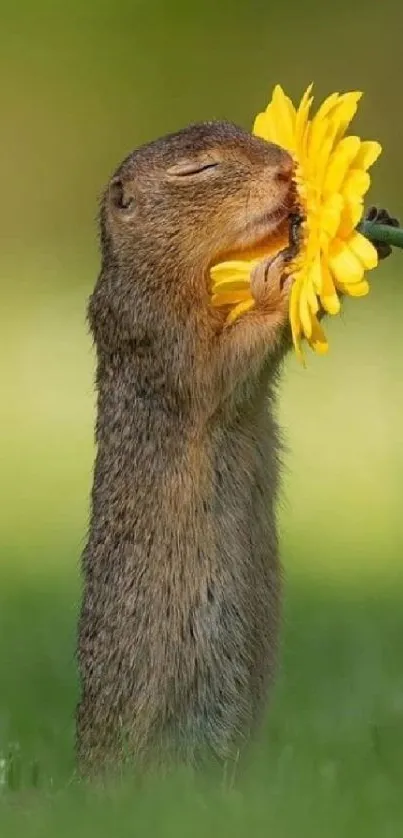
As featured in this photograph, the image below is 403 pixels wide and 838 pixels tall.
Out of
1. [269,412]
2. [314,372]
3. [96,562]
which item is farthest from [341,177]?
[314,372]

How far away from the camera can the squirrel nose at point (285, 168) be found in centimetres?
680

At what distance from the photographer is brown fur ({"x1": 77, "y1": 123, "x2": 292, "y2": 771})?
6.85m

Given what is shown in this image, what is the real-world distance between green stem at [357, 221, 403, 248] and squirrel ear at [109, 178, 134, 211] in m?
1.07

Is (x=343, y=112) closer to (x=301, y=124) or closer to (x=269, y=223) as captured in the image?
(x=301, y=124)

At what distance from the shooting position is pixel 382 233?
6.51 meters

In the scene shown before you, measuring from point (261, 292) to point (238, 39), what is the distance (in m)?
18.7

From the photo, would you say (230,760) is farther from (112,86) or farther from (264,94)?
(112,86)

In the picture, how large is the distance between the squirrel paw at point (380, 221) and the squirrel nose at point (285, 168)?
27 centimetres

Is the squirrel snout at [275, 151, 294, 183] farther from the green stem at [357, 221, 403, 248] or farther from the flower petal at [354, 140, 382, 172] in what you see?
the flower petal at [354, 140, 382, 172]

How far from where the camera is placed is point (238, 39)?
24953mm

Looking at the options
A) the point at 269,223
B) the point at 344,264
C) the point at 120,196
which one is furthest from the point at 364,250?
the point at 120,196

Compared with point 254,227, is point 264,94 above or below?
above

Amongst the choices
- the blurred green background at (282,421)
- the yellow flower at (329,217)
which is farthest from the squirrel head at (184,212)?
the blurred green background at (282,421)

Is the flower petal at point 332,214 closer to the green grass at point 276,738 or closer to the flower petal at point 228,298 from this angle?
the flower petal at point 228,298
